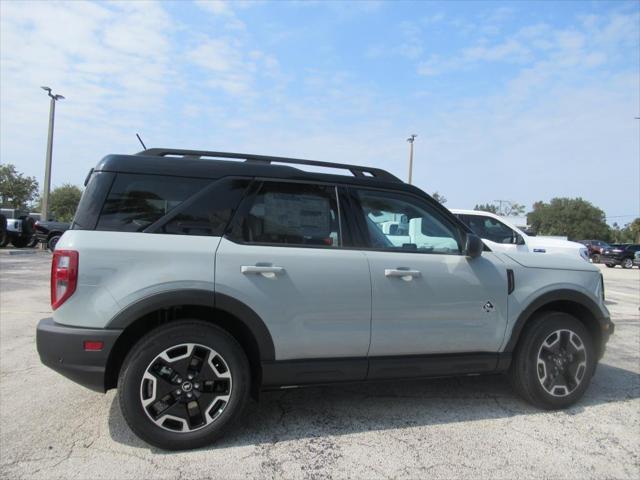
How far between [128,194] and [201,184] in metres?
0.47

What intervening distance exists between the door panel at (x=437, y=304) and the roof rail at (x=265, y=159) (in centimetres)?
70

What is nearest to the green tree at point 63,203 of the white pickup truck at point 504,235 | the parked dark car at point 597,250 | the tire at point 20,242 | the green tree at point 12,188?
the green tree at point 12,188

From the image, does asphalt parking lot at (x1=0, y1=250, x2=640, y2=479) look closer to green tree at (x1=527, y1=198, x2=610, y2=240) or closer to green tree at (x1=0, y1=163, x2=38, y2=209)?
green tree at (x1=0, y1=163, x2=38, y2=209)

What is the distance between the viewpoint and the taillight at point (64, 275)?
2822mm

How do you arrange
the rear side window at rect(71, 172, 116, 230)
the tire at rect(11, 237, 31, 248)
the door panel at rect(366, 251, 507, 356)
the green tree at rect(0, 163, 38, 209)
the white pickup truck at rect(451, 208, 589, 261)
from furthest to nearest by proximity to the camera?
the green tree at rect(0, 163, 38, 209) < the tire at rect(11, 237, 31, 248) < the white pickup truck at rect(451, 208, 589, 261) < the door panel at rect(366, 251, 507, 356) < the rear side window at rect(71, 172, 116, 230)

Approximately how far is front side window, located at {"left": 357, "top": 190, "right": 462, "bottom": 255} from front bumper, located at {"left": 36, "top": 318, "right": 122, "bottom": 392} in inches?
75.6

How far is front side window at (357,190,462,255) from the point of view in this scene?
3520mm

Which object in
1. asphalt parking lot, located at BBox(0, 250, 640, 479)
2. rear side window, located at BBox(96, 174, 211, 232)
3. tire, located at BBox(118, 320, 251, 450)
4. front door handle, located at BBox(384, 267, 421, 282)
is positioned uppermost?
rear side window, located at BBox(96, 174, 211, 232)

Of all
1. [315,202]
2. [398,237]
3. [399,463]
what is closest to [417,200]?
[398,237]

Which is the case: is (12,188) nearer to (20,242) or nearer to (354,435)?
(20,242)

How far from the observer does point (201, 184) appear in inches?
124

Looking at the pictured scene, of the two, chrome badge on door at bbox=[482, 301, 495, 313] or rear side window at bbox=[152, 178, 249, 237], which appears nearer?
rear side window at bbox=[152, 178, 249, 237]

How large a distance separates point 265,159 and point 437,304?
5.53 feet

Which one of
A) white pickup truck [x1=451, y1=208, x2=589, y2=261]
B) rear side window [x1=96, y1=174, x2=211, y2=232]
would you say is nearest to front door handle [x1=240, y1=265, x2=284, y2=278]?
rear side window [x1=96, y1=174, x2=211, y2=232]
